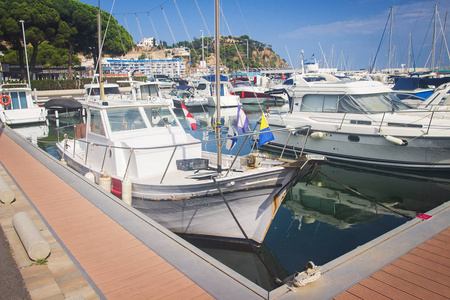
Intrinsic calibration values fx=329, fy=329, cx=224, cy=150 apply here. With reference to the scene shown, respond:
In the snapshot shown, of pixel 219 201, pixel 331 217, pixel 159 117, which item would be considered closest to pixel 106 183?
pixel 159 117

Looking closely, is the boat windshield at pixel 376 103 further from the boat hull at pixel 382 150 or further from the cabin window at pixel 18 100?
the cabin window at pixel 18 100

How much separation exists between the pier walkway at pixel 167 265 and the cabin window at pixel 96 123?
3.11m

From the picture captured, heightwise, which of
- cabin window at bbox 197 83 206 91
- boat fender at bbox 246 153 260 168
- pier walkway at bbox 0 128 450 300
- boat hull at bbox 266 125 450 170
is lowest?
boat hull at bbox 266 125 450 170

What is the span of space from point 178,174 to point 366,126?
8543 mm

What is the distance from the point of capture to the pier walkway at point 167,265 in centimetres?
366

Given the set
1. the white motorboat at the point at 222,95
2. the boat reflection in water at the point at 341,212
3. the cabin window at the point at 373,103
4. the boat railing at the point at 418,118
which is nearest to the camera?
the boat reflection in water at the point at 341,212

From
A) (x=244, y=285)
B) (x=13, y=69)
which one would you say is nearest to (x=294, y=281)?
(x=244, y=285)

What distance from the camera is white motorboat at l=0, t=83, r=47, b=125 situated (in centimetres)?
2442

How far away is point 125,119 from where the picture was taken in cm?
894

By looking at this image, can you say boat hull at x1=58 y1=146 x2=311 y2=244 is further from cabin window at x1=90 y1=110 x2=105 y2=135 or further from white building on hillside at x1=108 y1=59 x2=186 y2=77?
white building on hillside at x1=108 y1=59 x2=186 y2=77

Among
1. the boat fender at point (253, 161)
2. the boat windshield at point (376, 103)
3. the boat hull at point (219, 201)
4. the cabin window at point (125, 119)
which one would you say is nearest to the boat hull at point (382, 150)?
the boat windshield at point (376, 103)

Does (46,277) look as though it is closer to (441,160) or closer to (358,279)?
(358,279)

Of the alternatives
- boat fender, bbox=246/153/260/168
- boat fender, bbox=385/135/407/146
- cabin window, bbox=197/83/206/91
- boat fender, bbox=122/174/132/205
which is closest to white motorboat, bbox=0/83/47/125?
cabin window, bbox=197/83/206/91

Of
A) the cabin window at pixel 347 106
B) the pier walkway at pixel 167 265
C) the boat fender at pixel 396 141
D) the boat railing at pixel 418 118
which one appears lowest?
the pier walkway at pixel 167 265
